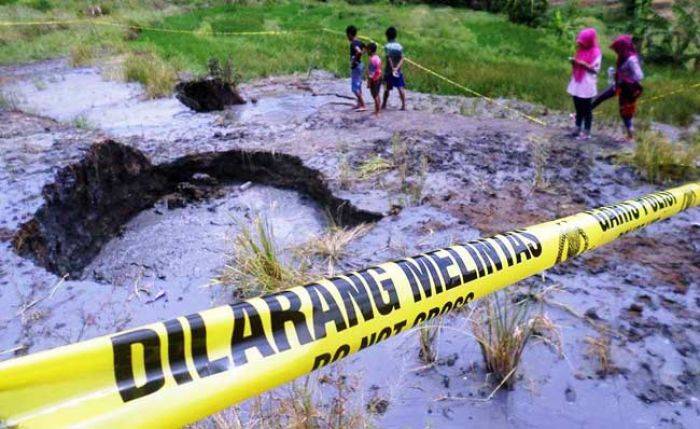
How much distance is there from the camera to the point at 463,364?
2869 millimetres

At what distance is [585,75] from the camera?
6961mm

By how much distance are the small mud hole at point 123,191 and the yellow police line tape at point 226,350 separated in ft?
9.59

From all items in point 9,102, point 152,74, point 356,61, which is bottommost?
point 9,102

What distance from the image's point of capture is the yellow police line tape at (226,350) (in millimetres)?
1435

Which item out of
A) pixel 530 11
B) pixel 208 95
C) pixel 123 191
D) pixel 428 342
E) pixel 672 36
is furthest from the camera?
pixel 530 11

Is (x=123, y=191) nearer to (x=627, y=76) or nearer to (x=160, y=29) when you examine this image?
(x=627, y=76)

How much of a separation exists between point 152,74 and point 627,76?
7973 mm

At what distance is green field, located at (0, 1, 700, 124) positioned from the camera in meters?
10.8

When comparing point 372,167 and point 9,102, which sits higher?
point 9,102

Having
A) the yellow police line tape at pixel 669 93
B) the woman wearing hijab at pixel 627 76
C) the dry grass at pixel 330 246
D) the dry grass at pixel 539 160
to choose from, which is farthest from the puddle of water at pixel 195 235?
the yellow police line tape at pixel 669 93

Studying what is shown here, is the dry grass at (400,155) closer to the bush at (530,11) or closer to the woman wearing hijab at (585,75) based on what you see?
the woman wearing hijab at (585,75)

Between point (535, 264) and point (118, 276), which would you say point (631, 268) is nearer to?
point (535, 264)

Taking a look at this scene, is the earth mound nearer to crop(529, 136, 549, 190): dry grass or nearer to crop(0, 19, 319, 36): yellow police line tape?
crop(529, 136, 549, 190): dry grass

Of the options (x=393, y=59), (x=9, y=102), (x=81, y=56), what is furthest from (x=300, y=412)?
(x=81, y=56)
